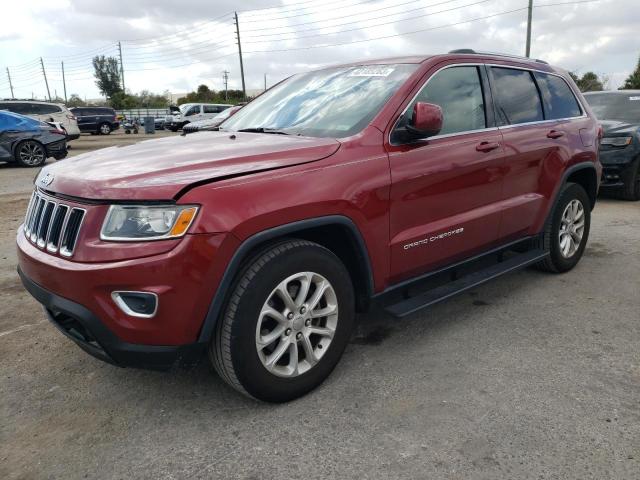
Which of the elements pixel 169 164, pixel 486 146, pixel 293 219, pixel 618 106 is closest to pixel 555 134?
pixel 486 146

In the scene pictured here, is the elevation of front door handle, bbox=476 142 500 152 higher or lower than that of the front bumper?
higher

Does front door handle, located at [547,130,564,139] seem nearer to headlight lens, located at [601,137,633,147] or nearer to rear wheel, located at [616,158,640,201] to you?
headlight lens, located at [601,137,633,147]

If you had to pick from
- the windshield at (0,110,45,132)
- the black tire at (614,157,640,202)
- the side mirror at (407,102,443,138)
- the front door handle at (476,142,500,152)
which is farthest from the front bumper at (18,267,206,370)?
the windshield at (0,110,45,132)

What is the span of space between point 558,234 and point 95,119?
3276 centimetres

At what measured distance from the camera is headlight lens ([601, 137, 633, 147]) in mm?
7863

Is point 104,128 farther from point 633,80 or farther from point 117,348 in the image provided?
point 633,80

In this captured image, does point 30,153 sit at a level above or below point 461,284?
above

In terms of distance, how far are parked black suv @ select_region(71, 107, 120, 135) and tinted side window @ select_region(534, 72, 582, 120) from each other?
32063 mm

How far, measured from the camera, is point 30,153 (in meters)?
13.0

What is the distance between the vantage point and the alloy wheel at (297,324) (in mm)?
2557

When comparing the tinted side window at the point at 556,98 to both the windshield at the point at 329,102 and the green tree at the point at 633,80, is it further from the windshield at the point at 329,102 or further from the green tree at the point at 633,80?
the green tree at the point at 633,80

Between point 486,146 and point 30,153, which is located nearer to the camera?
point 486,146

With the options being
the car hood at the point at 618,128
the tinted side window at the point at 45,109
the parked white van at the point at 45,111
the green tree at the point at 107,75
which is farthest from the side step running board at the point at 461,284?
the green tree at the point at 107,75

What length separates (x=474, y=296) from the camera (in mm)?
4207
